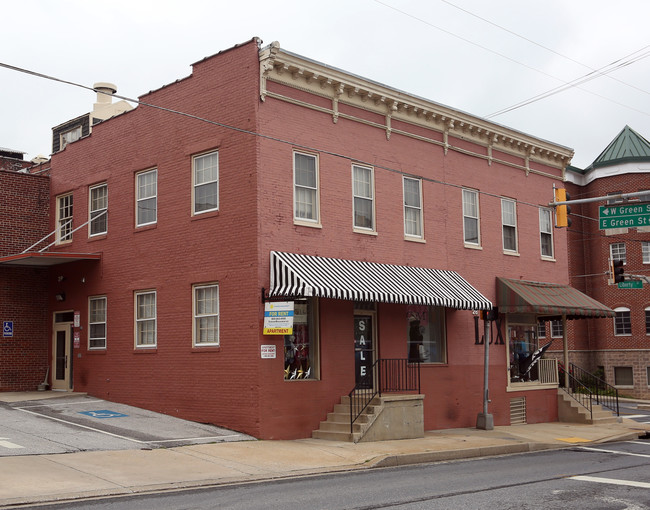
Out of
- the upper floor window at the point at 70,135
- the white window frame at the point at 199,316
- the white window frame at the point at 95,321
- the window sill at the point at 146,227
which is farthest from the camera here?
the upper floor window at the point at 70,135

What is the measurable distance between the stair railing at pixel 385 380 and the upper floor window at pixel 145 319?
5580 millimetres

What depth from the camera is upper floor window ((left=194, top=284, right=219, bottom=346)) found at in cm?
1842

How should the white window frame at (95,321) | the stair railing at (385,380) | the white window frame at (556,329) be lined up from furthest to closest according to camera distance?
the white window frame at (556,329)
the white window frame at (95,321)
the stair railing at (385,380)

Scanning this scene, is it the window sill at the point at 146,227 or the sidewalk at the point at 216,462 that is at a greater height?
the window sill at the point at 146,227

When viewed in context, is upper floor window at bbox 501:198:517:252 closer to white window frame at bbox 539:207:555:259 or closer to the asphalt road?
white window frame at bbox 539:207:555:259

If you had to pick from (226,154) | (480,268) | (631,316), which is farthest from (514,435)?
(631,316)

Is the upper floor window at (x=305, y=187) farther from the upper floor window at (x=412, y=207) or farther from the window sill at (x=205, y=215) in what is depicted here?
the upper floor window at (x=412, y=207)

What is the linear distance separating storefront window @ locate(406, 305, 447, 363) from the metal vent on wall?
3671 millimetres

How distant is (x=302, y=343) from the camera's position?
1841 cm

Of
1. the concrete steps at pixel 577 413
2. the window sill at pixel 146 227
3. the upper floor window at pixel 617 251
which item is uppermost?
the upper floor window at pixel 617 251

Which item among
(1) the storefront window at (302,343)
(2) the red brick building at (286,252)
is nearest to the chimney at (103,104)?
(2) the red brick building at (286,252)

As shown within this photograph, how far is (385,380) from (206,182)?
6973mm

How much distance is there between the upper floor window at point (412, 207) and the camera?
21.6 metres

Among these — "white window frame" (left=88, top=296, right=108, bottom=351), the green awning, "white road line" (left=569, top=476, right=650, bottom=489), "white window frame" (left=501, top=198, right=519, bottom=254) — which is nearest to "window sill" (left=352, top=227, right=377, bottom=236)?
the green awning
